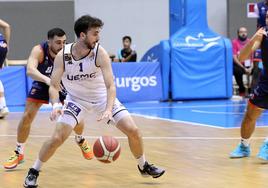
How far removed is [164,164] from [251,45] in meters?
1.85

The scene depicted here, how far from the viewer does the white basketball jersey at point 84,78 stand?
22.7 feet

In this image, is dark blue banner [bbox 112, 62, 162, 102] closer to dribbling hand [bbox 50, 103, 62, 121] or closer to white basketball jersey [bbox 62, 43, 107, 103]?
white basketball jersey [bbox 62, 43, 107, 103]

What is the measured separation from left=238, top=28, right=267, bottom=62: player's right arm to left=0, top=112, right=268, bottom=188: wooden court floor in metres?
1.35

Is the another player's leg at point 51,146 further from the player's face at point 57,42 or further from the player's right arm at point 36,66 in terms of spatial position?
the player's face at point 57,42

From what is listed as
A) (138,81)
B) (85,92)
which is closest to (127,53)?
(138,81)

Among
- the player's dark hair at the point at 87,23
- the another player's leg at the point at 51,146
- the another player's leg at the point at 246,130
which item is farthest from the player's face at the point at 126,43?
the another player's leg at the point at 51,146

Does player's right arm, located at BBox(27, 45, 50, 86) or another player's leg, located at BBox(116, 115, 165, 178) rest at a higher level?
player's right arm, located at BBox(27, 45, 50, 86)

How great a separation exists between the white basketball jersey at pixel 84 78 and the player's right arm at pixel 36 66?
0.91m

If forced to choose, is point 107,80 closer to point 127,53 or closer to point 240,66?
point 240,66

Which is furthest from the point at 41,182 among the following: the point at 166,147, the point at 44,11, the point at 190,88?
the point at 44,11

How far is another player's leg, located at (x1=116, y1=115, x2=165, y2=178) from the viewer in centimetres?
685

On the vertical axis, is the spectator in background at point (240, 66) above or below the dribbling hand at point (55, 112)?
below

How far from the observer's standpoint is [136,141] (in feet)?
22.6

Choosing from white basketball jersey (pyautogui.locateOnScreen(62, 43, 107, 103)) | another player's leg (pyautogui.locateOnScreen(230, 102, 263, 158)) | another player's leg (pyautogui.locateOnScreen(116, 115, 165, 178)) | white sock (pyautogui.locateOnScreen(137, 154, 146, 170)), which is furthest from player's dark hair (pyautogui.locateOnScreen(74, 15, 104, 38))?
another player's leg (pyautogui.locateOnScreen(230, 102, 263, 158))
